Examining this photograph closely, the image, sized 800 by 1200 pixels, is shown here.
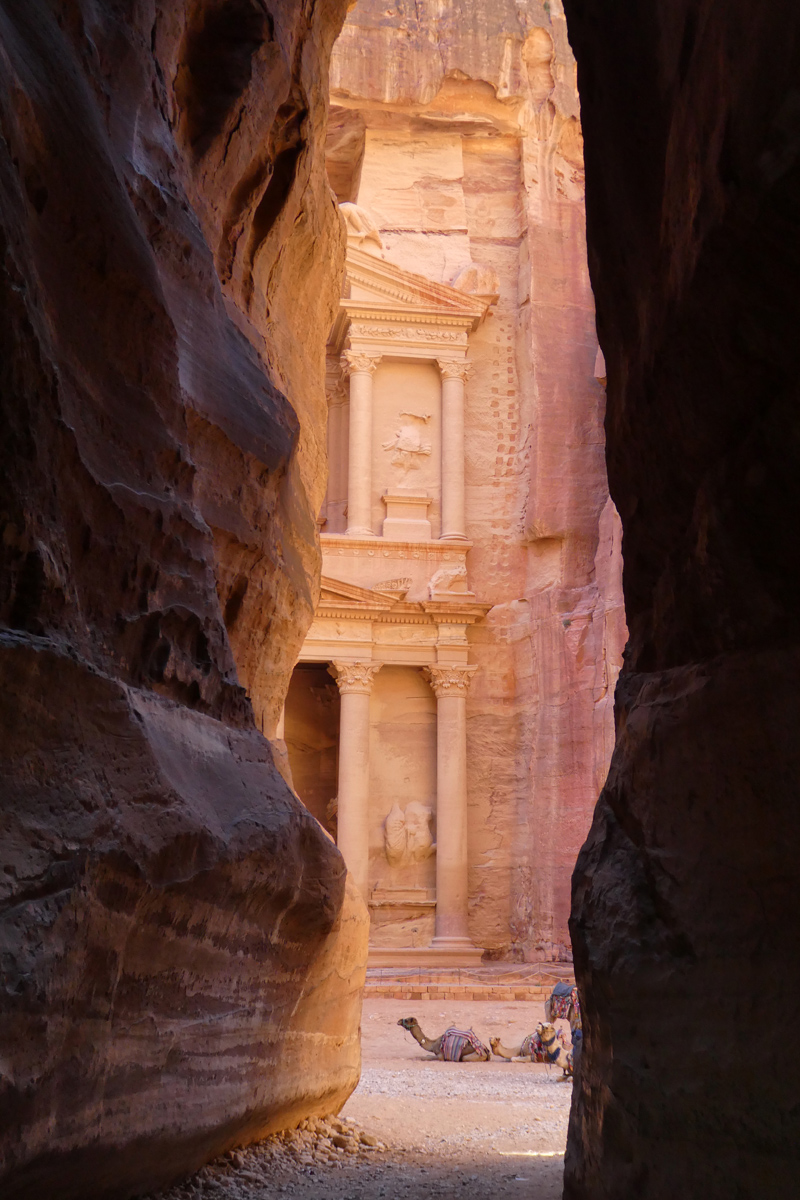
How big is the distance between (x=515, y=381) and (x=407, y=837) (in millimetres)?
9235

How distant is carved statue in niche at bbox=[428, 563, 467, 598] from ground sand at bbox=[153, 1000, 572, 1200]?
11257 mm

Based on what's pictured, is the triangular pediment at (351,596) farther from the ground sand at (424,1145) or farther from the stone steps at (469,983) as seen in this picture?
the ground sand at (424,1145)

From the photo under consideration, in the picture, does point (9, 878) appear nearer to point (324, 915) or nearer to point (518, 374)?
point (324, 915)

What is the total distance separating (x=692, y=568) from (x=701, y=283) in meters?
0.73

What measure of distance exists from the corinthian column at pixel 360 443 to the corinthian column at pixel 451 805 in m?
3.23

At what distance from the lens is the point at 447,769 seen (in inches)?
781

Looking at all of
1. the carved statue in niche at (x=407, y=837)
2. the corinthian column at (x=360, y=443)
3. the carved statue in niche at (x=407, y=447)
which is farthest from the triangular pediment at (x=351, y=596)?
the carved statue in niche at (x=407, y=837)

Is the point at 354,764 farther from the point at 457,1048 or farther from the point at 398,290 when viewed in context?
the point at 457,1048

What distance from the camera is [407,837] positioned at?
1973cm

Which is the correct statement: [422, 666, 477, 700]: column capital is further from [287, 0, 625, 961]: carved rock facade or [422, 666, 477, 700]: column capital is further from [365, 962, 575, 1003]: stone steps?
[365, 962, 575, 1003]: stone steps

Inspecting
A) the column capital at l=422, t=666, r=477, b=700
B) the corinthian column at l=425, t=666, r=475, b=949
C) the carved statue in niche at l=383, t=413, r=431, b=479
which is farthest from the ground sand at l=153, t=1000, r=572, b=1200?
the carved statue in niche at l=383, t=413, r=431, b=479

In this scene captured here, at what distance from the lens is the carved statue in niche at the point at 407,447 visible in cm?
2162

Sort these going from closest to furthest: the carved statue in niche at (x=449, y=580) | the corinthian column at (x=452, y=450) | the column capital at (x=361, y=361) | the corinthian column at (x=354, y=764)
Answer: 1. the corinthian column at (x=354, y=764)
2. the carved statue in niche at (x=449, y=580)
3. the corinthian column at (x=452, y=450)
4. the column capital at (x=361, y=361)

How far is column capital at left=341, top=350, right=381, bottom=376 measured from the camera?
70.6 feet
